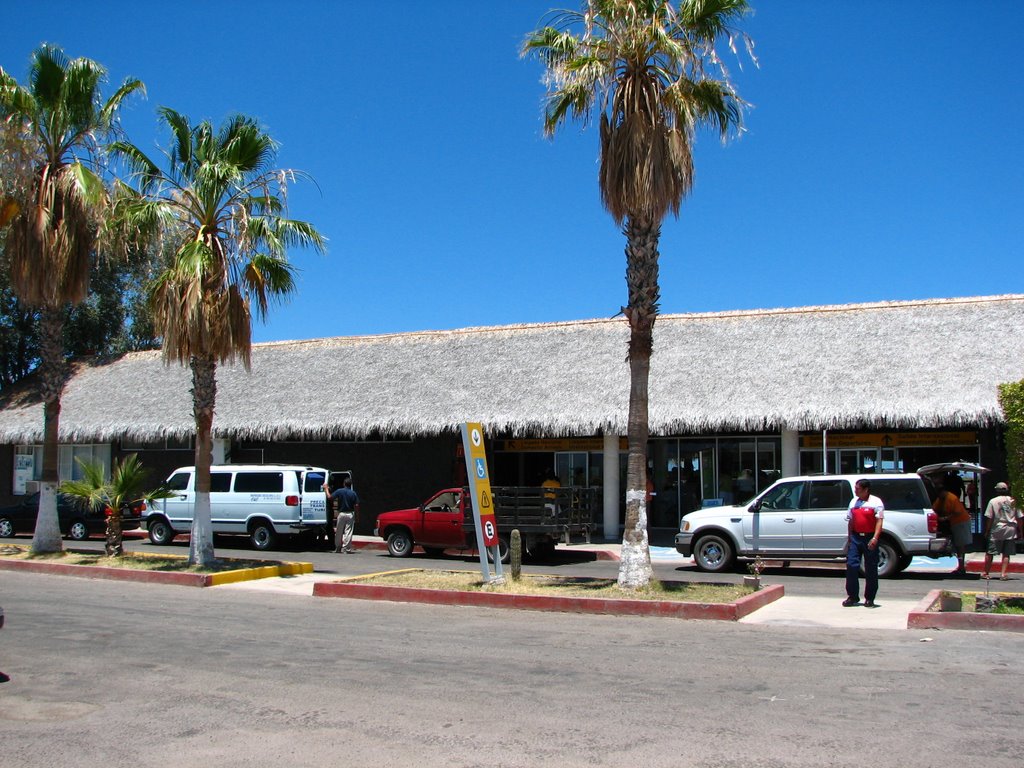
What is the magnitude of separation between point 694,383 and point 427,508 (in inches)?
307

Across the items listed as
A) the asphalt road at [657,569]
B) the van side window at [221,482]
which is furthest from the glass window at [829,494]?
the van side window at [221,482]

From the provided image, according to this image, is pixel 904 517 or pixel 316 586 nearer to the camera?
pixel 316 586

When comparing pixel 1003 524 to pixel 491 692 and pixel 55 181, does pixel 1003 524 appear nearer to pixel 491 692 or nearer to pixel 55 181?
pixel 491 692

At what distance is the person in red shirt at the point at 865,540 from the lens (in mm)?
12484

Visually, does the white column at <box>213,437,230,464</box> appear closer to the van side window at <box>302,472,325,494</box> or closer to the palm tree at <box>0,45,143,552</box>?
the van side window at <box>302,472,325,494</box>

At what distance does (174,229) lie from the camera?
16547 mm

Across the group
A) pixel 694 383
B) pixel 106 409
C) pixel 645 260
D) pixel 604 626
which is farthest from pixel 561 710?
pixel 106 409

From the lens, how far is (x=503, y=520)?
63.1 feet

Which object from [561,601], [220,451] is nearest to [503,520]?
[561,601]

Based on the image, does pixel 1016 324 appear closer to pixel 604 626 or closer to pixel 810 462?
pixel 810 462

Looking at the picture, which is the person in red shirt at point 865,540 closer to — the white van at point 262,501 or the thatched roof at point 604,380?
the thatched roof at point 604,380

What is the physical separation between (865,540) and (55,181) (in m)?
15.4

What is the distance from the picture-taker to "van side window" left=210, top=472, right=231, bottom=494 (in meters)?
22.6

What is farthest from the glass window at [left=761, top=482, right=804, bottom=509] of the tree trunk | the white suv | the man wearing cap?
the tree trunk
